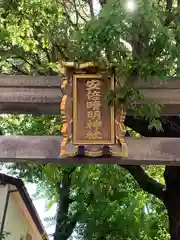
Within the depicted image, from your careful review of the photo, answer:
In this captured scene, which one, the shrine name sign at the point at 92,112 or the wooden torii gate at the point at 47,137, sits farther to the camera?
the wooden torii gate at the point at 47,137

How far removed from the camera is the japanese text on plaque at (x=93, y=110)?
14.2 ft

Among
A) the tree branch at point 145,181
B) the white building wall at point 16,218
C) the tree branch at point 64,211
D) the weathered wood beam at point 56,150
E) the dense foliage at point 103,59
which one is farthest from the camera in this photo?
the tree branch at point 64,211

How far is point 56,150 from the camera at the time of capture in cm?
458

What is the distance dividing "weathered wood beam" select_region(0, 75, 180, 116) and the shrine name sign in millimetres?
348

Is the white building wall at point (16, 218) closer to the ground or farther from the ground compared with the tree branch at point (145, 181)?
closer to the ground

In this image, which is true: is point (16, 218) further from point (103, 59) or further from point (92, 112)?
point (103, 59)

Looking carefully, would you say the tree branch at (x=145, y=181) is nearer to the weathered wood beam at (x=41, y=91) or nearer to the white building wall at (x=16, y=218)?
the white building wall at (x=16, y=218)

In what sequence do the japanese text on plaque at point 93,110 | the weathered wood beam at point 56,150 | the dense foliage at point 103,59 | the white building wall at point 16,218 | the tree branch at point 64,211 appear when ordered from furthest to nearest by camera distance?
1. the tree branch at point 64,211
2. the white building wall at point 16,218
3. the weathered wood beam at point 56,150
4. the japanese text on plaque at point 93,110
5. the dense foliage at point 103,59

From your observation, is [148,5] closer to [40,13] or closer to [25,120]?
[40,13]

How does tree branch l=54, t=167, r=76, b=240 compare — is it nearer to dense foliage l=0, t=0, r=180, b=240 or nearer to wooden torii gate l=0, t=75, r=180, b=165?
dense foliage l=0, t=0, r=180, b=240

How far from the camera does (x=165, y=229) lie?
10.2 metres

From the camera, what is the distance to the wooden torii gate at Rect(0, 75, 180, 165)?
4578 mm

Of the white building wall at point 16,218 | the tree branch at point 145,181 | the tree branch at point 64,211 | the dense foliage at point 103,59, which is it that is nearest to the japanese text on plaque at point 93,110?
the dense foliage at point 103,59

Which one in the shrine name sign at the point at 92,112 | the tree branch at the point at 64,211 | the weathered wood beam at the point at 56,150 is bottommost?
the tree branch at the point at 64,211
